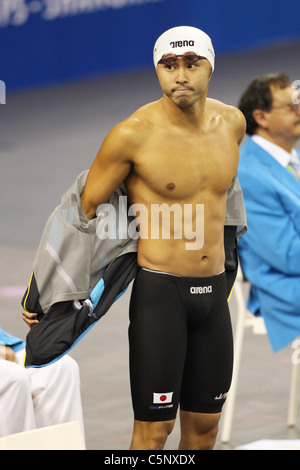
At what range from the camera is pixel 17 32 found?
1035 centimetres

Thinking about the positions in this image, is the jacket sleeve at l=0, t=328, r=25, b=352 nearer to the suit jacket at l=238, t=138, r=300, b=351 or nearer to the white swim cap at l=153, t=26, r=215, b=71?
the suit jacket at l=238, t=138, r=300, b=351

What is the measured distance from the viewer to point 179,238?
11.1 ft

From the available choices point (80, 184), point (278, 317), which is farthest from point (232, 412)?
point (80, 184)

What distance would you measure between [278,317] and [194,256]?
153 cm

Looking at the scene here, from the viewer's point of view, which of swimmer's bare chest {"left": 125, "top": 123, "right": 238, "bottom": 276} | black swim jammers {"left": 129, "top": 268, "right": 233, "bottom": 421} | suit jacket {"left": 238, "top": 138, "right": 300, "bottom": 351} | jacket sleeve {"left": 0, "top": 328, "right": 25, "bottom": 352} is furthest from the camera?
suit jacket {"left": 238, "top": 138, "right": 300, "bottom": 351}

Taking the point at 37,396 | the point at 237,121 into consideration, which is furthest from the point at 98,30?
the point at 237,121

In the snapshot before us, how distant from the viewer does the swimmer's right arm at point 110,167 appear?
3.28 m

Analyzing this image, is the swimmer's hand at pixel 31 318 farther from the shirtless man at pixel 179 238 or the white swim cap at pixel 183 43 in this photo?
the white swim cap at pixel 183 43

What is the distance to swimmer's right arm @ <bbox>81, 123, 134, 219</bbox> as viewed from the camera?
129 inches

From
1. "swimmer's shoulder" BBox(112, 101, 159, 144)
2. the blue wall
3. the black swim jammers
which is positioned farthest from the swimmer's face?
the blue wall

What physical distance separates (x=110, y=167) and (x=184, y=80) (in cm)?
38

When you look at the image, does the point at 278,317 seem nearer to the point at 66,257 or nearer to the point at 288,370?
the point at 288,370

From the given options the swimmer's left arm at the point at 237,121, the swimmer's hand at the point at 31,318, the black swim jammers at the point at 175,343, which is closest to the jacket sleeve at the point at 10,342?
the swimmer's hand at the point at 31,318

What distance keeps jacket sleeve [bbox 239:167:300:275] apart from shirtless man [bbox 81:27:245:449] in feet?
4.22
